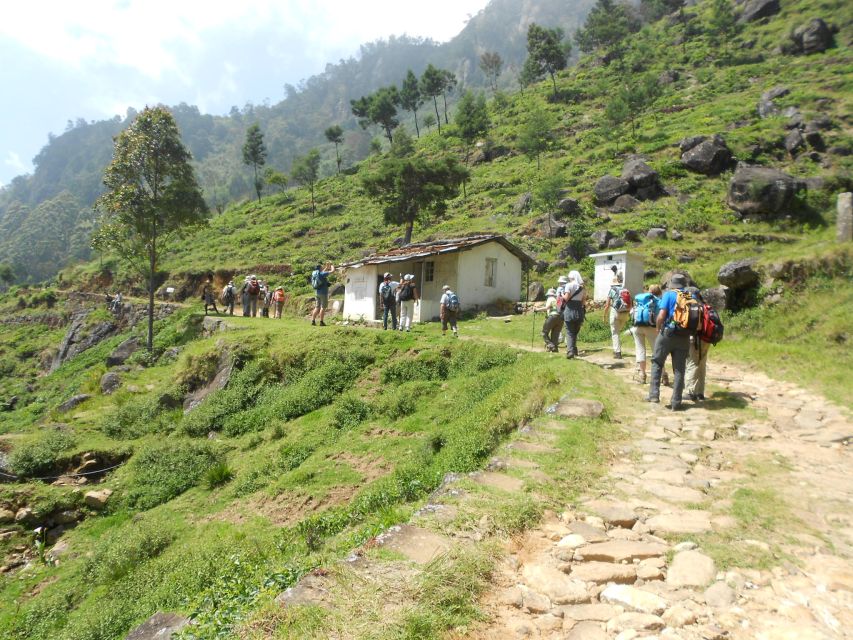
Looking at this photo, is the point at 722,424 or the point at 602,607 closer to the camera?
the point at 602,607

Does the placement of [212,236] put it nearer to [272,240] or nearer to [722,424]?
[272,240]

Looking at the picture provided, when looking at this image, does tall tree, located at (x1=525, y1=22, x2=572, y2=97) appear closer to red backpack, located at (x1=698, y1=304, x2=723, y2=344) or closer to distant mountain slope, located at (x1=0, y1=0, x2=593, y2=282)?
distant mountain slope, located at (x1=0, y1=0, x2=593, y2=282)

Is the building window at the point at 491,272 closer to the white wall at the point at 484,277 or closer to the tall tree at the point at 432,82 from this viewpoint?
the white wall at the point at 484,277

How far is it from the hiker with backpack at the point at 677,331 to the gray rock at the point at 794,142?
1501 inches

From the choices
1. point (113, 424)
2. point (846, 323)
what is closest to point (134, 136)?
point (113, 424)

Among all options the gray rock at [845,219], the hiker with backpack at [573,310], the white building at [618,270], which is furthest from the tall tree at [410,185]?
the hiker with backpack at [573,310]

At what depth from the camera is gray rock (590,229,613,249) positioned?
27.9 meters

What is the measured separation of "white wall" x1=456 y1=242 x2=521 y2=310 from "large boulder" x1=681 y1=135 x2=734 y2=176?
21.8 meters

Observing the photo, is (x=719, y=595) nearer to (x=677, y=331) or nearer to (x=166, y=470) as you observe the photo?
(x=677, y=331)

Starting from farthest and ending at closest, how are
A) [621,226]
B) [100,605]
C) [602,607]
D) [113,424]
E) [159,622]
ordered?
[621,226] → [113,424] → [100,605] → [159,622] → [602,607]

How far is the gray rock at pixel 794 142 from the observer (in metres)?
35.0

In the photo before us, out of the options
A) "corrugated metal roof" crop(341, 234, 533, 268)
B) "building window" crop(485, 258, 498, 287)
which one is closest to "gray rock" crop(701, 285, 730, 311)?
"corrugated metal roof" crop(341, 234, 533, 268)

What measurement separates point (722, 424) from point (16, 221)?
13035cm

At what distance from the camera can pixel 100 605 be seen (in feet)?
22.3
